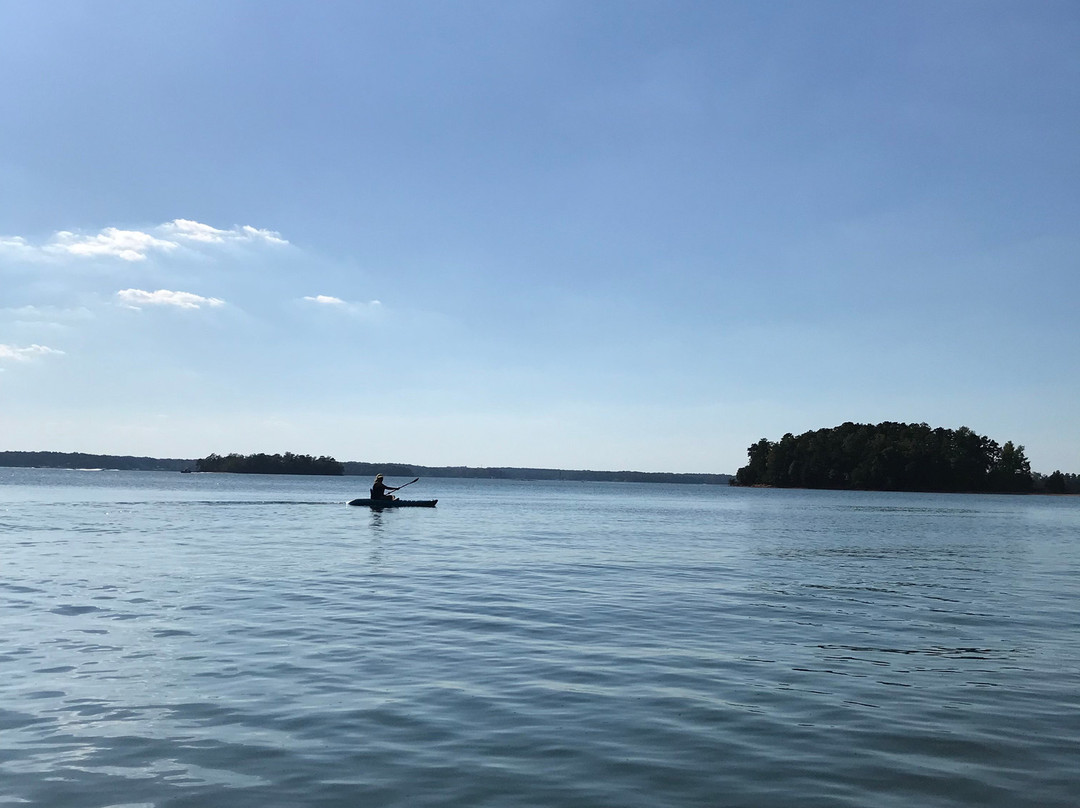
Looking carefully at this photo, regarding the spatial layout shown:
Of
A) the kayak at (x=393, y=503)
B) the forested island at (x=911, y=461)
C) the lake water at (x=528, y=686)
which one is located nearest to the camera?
the lake water at (x=528, y=686)

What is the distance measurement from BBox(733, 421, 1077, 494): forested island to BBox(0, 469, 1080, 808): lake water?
164m

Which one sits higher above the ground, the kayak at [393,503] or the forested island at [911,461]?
the forested island at [911,461]

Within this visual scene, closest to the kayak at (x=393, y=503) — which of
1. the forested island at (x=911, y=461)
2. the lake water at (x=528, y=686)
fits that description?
the lake water at (x=528, y=686)

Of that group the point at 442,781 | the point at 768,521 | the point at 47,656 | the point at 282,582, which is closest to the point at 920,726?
the point at 442,781

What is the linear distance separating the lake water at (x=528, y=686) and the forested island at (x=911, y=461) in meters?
164

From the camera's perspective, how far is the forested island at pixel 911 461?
179125 millimetres

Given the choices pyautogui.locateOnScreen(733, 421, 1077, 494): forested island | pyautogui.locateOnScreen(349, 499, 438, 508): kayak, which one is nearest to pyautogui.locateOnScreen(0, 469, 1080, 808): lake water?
pyautogui.locateOnScreen(349, 499, 438, 508): kayak

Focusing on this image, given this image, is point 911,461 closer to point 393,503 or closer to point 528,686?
point 393,503

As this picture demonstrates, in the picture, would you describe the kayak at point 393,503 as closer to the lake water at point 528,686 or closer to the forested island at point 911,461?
the lake water at point 528,686

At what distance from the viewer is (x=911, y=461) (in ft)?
581

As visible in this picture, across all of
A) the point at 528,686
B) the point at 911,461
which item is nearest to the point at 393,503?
the point at 528,686

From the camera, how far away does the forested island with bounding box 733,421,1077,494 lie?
179m

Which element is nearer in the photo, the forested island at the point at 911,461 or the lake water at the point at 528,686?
the lake water at the point at 528,686

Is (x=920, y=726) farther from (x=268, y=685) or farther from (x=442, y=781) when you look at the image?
(x=268, y=685)
